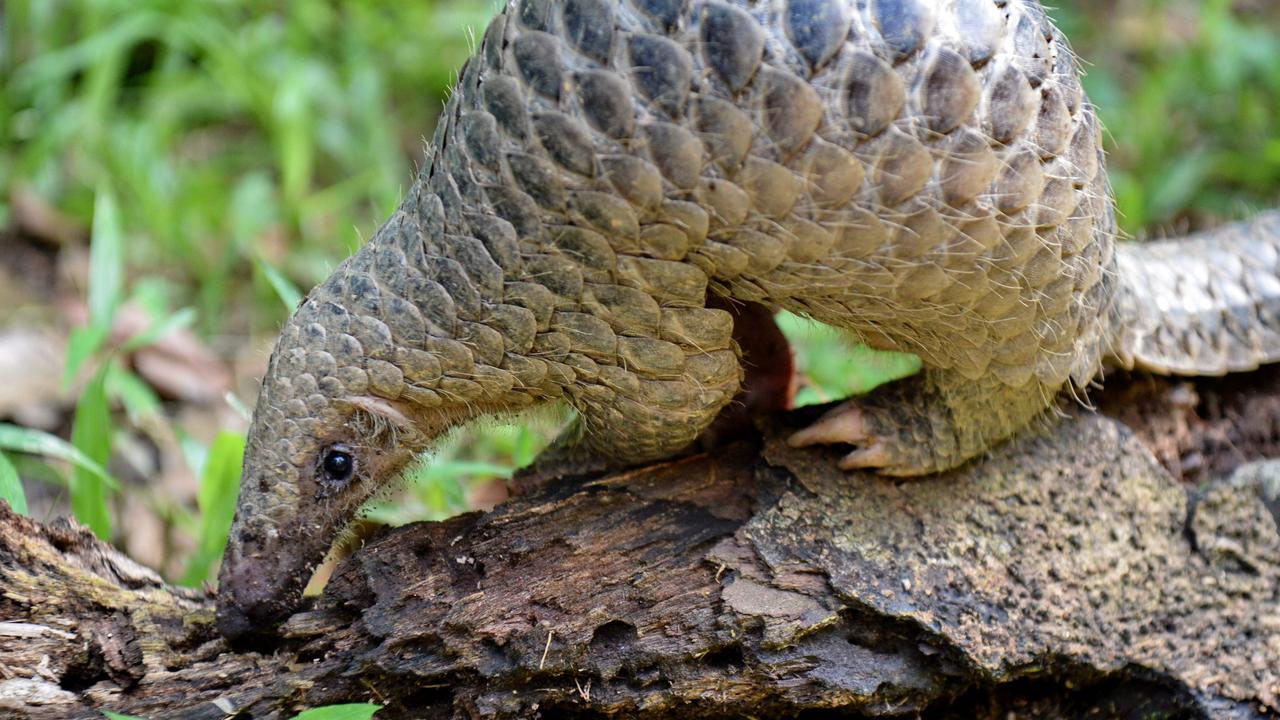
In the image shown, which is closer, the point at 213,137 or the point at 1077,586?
the point at 1077,586

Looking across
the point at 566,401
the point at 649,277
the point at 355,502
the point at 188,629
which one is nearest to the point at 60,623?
the point at 188,629

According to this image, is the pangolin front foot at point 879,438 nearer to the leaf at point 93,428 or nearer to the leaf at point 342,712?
the leaf at point 342,712

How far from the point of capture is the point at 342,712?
89.3 inches

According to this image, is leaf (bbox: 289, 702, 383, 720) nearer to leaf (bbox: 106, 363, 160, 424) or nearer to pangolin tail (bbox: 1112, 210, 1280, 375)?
pangolin tail (bbox: 1112, 210, 1280, 375)

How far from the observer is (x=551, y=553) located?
265cm

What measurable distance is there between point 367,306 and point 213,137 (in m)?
4.02

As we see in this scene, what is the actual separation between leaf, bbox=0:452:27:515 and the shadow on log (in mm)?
164

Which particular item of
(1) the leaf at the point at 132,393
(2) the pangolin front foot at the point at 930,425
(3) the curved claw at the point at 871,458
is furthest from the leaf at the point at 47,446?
(3) the curved claw at the point at 871,458

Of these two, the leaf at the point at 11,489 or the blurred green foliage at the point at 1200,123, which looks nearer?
the leaf at the point at 11,489

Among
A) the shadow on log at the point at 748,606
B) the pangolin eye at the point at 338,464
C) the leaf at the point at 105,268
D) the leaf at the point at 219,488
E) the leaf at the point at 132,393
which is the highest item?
the leaf at the point at 105,268

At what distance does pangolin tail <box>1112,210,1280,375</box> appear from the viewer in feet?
9.78

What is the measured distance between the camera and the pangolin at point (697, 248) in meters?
2.18

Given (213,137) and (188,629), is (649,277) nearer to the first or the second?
(188,629)

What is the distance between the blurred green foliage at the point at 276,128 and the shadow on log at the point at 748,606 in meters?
1.47
